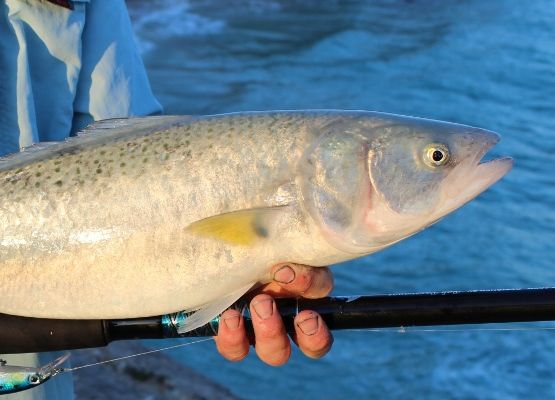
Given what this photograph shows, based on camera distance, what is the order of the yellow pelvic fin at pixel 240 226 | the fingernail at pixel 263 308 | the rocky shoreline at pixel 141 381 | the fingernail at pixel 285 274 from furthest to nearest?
the rocky shoreline at pixel 141 381 < the fingernail at pixel 263 308 < the fingernail at pixel 285 274 < the yellow pelvic fin at pixel 240 226

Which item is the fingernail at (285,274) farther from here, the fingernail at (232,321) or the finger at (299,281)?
the fingernail at (232,321)

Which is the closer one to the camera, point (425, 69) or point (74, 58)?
point (74, 58)

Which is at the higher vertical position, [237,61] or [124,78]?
[124,78]

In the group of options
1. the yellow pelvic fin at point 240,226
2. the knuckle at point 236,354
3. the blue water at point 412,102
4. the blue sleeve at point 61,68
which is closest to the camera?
the yellow pelvic fin at point 240,226

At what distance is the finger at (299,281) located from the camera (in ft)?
7.69

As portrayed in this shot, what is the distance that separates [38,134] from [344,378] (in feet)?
13.3

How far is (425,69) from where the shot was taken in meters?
14.5

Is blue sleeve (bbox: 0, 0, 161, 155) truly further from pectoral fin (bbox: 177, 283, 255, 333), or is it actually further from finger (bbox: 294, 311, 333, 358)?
finger (bbox: 294, 311, 333, 358)

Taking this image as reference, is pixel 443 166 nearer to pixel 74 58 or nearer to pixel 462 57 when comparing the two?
pixel 74 58

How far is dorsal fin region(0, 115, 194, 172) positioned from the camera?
2.49m

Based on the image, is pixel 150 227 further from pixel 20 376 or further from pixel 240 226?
pixel 20 376

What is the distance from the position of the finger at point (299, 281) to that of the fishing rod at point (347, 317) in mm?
32

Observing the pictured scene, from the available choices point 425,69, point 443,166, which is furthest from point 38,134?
point 425,69

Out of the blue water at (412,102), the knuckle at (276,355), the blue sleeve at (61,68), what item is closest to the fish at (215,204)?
the knuckle at (276,355)
